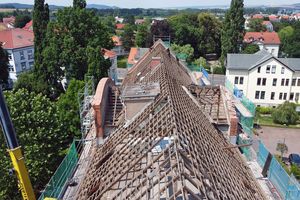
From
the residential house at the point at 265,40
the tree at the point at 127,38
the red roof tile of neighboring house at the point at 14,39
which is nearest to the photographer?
the red roof tile of neighboring house at the point at 14,39

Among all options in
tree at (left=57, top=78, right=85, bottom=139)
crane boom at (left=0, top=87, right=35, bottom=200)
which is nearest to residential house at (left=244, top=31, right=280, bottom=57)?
tree at (left=57, top=78, right=85, bottom=139)

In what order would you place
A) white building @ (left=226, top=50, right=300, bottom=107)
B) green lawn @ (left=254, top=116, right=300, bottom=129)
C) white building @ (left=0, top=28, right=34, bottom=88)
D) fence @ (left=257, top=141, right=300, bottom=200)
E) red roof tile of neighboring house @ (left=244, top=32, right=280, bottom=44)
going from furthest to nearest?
red roof tile of neighboring house @ (left=244, top=32, right=280, bottom=44) → white building @ (left=0, top=28, right=34, bottom=88) → white building @ (left=226, top=50, right=300, bottom=107) → green lawn @ (left=254, top=116, right=300, bottom=129) → fence @ (left=257, top=141, right=300, bottom=200)

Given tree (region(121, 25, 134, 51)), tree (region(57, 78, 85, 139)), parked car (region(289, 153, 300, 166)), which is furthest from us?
tree (region(121, 25, 134, 51))

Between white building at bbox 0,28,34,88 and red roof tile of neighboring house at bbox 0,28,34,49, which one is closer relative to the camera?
white building at bbox 0,28,34,88

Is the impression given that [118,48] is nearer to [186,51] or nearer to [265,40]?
[186,51]

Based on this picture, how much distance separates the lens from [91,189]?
7910 mm

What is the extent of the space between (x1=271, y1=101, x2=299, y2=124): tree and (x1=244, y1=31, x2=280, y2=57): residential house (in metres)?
39.5

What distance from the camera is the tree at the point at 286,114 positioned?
115 feet

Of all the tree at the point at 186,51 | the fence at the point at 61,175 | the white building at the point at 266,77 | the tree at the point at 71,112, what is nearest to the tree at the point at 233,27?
the tree at the point at 186,51

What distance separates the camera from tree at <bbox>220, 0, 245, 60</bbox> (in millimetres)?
55656

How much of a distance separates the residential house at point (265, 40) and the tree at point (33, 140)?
215 feet

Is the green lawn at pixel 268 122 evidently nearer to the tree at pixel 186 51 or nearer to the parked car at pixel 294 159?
the parked car at pixel 294 159

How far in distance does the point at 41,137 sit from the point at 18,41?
1565 inches

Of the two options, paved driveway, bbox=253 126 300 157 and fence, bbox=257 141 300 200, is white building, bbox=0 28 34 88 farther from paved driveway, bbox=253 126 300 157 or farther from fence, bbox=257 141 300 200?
fence, bbox=257 141 300 200
